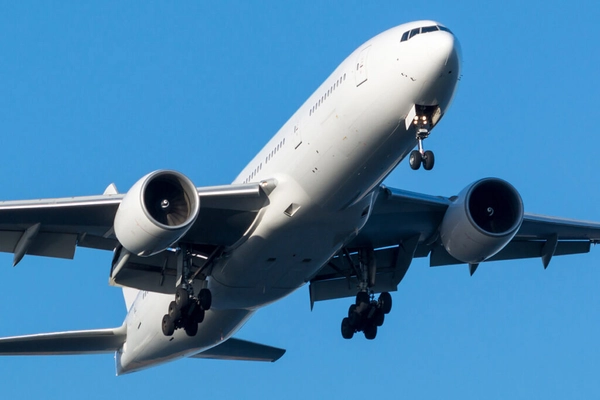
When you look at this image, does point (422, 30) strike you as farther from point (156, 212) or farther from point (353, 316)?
point (353, 316)

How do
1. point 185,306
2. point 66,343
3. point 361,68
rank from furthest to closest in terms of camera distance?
1. point 66,343
2. point 185,306
3. point 361,68

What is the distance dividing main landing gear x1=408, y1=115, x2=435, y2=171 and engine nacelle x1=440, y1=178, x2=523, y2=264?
4751 millimetres

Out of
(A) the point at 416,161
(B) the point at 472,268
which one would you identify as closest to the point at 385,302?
(B) the point at 472,268

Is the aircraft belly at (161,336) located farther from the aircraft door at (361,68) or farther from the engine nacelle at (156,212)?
the aircraft door at (361,68)

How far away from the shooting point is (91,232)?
25.8 m

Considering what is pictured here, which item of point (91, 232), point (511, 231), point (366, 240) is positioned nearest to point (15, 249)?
point (91, 232)

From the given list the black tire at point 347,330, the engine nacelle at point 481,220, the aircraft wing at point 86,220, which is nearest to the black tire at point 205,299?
the aircraft wing at point 86,220

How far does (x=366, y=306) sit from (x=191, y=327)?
4.66 m

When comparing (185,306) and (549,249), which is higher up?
(549,249)

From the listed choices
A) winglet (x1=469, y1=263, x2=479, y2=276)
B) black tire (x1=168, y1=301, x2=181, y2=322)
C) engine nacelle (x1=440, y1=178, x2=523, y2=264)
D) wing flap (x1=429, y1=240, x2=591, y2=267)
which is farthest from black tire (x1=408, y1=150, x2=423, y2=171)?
winglet (x1=469, y1=263, x2=479, y2=276)

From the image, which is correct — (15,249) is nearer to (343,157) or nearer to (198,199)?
(198,199)

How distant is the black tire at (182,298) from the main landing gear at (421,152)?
6.33m

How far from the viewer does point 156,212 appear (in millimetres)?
24125

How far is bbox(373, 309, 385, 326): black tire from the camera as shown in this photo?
93.5ft
